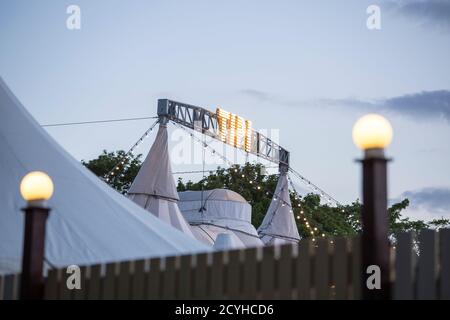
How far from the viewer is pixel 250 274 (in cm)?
580

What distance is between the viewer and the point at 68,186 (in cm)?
974

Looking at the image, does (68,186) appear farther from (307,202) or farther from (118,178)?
(307,202)

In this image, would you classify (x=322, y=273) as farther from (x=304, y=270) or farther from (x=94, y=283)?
(x=94, y=283)

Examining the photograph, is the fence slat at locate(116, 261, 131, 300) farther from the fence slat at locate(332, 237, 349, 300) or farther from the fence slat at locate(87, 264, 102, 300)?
the fence slat at locate(332, 237, 349, 300)

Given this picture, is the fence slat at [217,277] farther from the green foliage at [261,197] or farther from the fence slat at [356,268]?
the green foliage at [261,197]

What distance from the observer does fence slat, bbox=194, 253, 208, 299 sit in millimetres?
6016

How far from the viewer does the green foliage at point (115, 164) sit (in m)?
50.0

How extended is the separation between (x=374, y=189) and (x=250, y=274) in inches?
55.5

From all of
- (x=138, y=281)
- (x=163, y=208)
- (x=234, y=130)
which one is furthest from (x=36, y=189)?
(x=234, y=130)

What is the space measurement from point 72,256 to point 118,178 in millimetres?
41872
